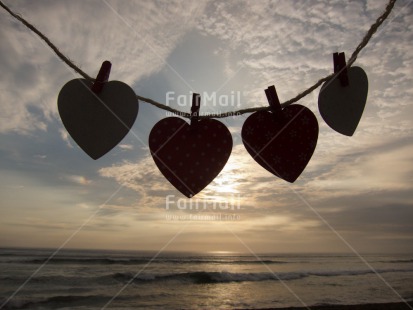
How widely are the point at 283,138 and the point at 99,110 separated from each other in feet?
2.48

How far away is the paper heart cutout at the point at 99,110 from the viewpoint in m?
1.24

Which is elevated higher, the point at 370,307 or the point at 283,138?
the point at 283,138

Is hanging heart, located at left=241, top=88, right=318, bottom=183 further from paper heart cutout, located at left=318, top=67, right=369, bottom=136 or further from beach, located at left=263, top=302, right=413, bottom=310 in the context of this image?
beach, located at left=263, top=302, right=413, bottom=310

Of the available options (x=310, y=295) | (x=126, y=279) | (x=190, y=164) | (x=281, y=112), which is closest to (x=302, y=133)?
(x=281, y=112)

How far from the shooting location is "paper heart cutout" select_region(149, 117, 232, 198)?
4.72 ft

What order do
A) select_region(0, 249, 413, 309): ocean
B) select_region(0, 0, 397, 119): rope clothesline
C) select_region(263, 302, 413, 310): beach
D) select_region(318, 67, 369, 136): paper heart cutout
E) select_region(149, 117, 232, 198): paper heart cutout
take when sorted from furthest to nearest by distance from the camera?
select_region(0, 249, 413, 309): ocean → select_region(263, 302, 413, 310): beach → select_region(149, 117, 232, 198): paper heart cutout → select_region(318, 67, 369, 136): paper heart cutout → select_region(0, 0, 397, 119): rope clothesline

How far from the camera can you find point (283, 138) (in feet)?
4.71

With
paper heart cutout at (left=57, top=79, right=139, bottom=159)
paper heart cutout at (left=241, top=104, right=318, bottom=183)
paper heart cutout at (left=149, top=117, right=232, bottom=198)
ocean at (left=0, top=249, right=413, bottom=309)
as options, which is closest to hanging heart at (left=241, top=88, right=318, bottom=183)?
paper heart cutout at (left=241, top=104, right=318, bottom=183)

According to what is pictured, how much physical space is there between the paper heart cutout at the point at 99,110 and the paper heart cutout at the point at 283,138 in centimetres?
49

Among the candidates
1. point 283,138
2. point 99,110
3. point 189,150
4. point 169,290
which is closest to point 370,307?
point 169,290

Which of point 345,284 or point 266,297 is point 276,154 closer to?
point 266,297

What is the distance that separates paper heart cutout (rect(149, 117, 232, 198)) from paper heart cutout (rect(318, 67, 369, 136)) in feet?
1.35

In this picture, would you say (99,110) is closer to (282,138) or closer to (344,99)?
(282,138)

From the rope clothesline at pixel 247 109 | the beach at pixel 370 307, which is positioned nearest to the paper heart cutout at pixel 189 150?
the rope clothesline at pixel 247 109
